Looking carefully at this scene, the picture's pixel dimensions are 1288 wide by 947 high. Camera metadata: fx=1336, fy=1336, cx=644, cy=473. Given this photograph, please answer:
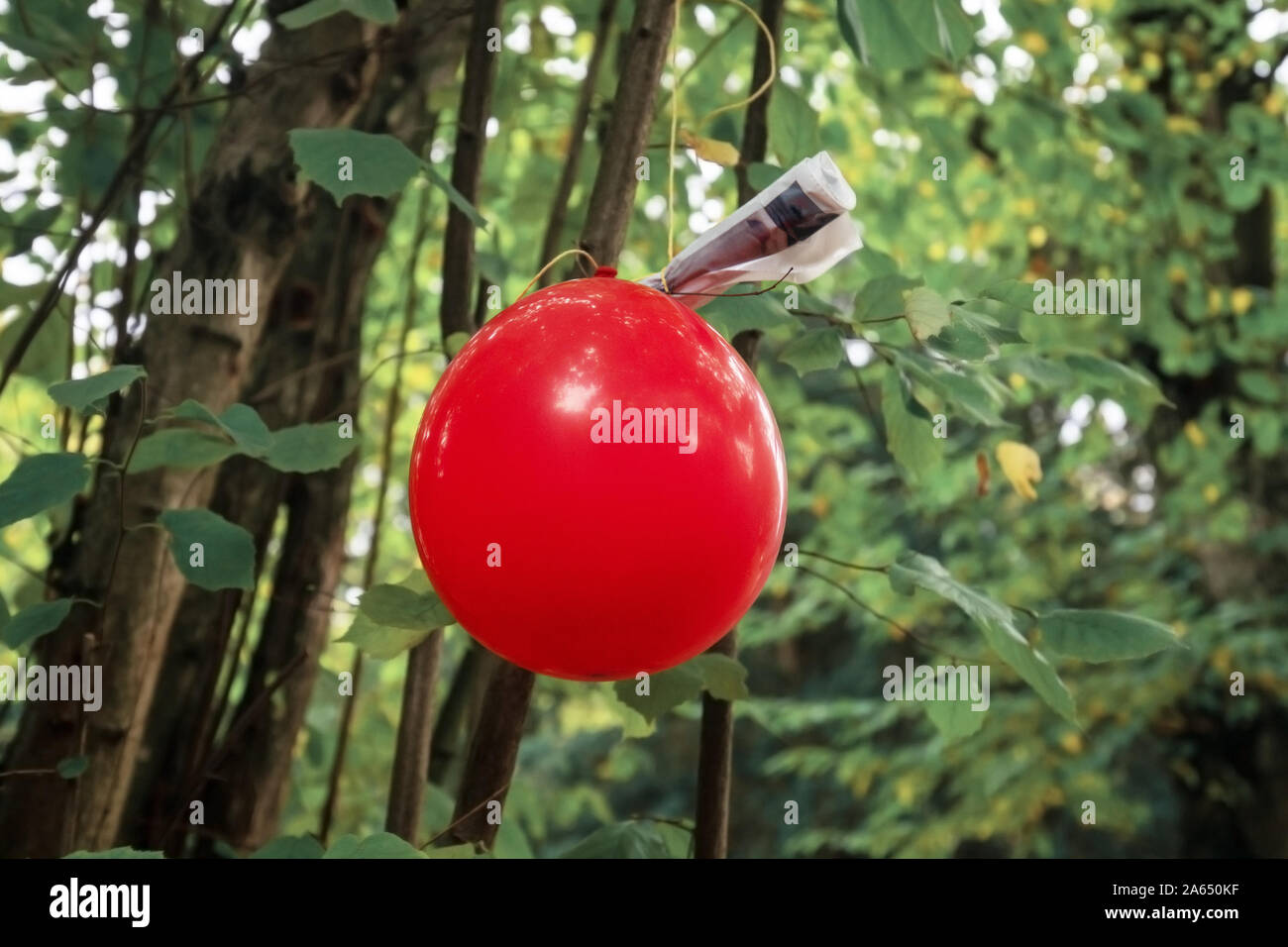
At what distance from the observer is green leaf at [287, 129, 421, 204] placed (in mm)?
1215

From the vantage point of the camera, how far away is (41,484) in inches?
43.3

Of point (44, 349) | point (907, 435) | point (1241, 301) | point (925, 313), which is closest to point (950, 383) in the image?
point (907, 435)

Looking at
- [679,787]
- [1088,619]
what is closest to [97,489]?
[1088,619]

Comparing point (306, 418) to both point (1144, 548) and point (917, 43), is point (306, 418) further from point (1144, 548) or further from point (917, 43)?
point (1144, 548)

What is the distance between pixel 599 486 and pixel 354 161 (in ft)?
1.89

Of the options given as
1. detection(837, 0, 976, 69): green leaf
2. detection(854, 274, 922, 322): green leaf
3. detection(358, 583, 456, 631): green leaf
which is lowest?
detection(358, 583, 456, 631): green leaf

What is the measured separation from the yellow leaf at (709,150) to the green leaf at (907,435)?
0.28 meters

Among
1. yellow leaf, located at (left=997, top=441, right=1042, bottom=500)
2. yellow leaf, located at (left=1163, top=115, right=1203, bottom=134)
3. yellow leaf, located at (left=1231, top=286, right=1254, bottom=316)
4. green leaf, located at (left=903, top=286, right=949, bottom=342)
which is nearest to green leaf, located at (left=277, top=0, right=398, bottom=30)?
green leaf, located at (left=903, top=286, right=949, bottom=342)

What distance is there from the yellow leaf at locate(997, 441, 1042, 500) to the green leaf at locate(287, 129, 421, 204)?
0.93 m

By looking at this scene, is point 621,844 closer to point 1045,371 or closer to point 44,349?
point 1045,371

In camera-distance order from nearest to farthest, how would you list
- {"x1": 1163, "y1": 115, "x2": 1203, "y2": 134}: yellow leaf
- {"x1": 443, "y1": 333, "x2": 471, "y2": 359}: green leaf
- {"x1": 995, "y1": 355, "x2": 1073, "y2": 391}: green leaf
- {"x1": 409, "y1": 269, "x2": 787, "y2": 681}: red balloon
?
{"x1": 409, "y1": 269, "x2": 787, "y2": 681}: red balloon
{"x1": 443, "y1": 333, "x2": 471, "y2": 359}: green leaf
{"x1": 995, "y1": 355, "x2": 1073, "y2": 391}: green leaf
{"x1": 1163, "y1": 115, "x2": 1203, "y2": 134}: yellow leaf

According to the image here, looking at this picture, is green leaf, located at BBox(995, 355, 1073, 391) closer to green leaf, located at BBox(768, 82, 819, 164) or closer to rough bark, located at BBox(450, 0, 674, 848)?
green leaf, located at BBox(768, 82, 819, 164)

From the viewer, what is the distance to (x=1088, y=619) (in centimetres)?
128

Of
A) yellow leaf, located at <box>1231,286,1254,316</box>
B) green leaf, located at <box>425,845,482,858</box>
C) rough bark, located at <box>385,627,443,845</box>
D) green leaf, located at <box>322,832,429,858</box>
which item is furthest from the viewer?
yellow leaf, located at <box>1231,286,1254,316</box>
